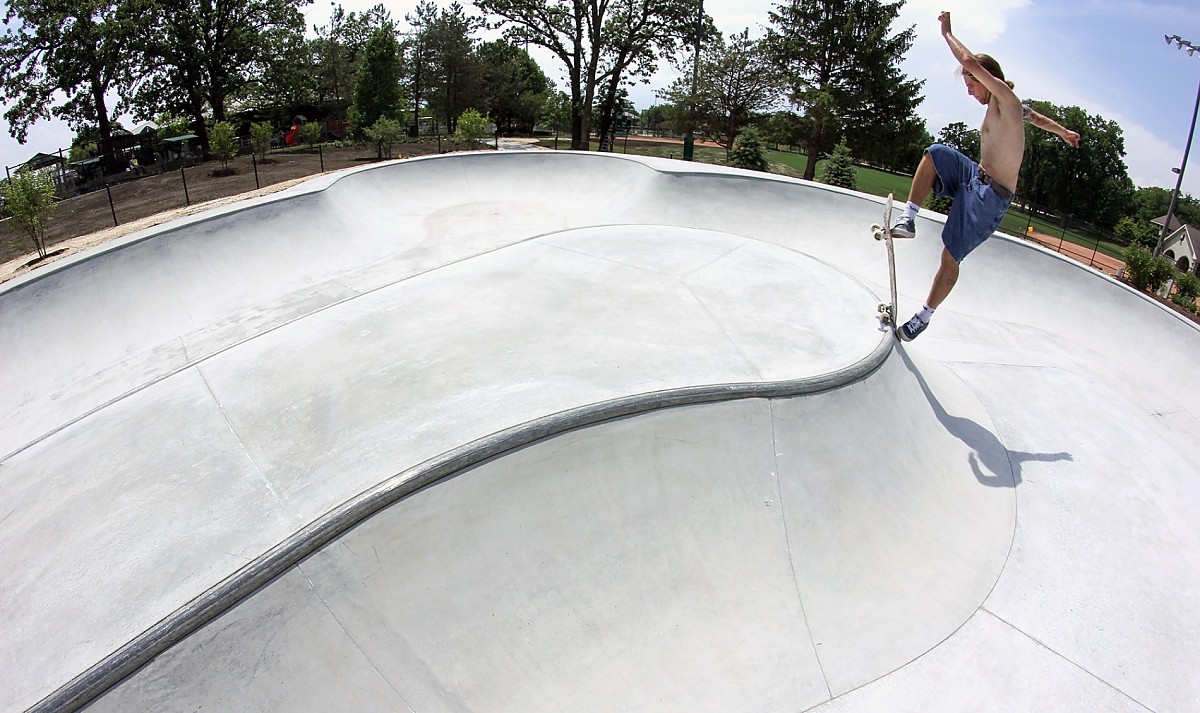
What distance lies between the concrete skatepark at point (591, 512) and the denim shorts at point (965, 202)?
1046 mm

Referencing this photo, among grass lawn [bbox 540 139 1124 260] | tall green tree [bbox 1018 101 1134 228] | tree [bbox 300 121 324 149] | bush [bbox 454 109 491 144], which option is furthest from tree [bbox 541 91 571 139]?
tall green tree [bbox 1018 101 1134 228]

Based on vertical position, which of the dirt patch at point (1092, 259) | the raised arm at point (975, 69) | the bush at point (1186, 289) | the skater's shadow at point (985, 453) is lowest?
the dirt patch at point (1092, 259)

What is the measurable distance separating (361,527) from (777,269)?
5366 millimetres

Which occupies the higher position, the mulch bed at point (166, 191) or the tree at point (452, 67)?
the tree at point (452, 67)

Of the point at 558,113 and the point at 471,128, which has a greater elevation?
the point at 558,113

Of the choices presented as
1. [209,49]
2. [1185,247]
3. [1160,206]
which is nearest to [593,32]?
[209,49]

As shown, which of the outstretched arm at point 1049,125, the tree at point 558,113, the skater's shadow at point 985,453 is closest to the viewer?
the outstretched arm at point 1049,125

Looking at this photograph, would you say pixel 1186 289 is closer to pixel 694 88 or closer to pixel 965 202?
pixel 965 202

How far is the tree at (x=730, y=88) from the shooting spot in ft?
114

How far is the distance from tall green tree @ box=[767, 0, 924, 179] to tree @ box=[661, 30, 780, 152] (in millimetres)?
3755

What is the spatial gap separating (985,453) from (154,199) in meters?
22.9

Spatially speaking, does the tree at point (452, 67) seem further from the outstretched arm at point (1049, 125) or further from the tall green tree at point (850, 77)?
the outstretched arm at point (1049, 125)

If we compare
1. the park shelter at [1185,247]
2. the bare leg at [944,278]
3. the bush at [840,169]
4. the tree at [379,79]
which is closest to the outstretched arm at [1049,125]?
the bare leg at [944,278]

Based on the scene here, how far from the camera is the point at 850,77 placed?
96.8 feet
